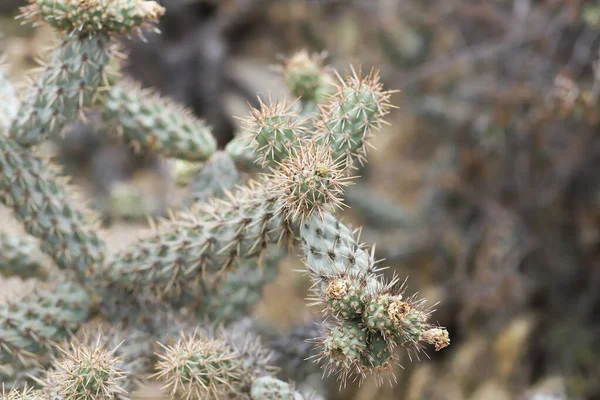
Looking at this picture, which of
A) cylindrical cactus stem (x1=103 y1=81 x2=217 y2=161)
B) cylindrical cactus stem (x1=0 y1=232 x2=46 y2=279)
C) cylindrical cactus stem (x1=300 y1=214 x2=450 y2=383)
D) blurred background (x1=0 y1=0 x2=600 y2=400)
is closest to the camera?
cylindrical cactus stem (x1=300 y1=214 x2=450 y2=383)

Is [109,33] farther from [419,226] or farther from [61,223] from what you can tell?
[419,226]

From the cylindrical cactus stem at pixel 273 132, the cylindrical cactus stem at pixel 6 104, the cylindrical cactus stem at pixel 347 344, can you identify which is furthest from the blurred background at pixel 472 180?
the cylindrical cactus stem at pixel 347 344

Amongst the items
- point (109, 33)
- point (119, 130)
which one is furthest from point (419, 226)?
point (109, 33)

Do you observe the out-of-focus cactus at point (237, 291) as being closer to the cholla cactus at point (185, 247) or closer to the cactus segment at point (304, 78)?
the cholla cactus at point (185, 247)

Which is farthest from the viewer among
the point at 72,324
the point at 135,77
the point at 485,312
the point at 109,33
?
the point at 135,77

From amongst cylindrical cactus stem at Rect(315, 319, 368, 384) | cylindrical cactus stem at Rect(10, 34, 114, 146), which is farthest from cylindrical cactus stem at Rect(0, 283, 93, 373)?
cylindrical cactus stem at Rect(315, 319, 368, 384)

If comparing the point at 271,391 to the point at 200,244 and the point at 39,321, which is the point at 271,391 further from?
the point at 39,321

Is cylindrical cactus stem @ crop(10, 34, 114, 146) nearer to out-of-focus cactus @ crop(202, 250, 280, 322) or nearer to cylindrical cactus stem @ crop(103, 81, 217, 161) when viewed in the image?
cylindrical cactus stem @ crop(103, 81, 217, 161)
